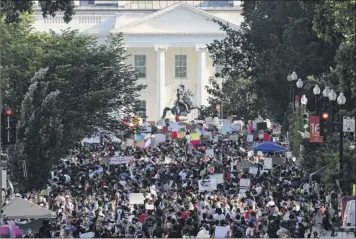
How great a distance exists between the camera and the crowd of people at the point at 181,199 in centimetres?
4372

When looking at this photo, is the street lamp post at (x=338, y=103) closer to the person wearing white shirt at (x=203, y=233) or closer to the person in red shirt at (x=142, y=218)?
the person in red shirt at (x=142, y=218)

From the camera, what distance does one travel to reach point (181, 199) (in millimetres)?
50625

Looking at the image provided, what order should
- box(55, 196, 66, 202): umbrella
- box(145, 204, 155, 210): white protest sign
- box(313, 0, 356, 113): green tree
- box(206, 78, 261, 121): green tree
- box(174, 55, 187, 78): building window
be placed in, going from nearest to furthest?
box(313, 0, 356, 113): green tree
box(145, 204, 155, 210): white protest sign
box(55, 196, 66, 202): umbrella
box(206, 78, 261, 121): green tree
box(174, 55, 187, 78): building window

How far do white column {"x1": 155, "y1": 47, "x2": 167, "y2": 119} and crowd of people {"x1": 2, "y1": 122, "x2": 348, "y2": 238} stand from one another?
2411 inches

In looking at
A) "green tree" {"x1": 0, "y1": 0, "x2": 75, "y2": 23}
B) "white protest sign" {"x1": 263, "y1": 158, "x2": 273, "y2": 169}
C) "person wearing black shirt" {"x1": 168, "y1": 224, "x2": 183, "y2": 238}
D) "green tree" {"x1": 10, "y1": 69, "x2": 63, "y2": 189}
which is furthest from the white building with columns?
"person wearing black shirt" {"x1": 168, "y1": 224, "x2": 183, "y2": 238}

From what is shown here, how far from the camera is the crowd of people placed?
143 ft

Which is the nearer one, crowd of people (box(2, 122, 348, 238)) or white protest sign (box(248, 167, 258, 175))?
crowd of people (box(2, 122, 348, 238))

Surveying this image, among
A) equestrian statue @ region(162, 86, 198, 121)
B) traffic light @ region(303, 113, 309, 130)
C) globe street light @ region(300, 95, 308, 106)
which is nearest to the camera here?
traffic light @ region(303, 113, 309, 130)

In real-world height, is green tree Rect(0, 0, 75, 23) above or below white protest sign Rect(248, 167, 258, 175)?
above

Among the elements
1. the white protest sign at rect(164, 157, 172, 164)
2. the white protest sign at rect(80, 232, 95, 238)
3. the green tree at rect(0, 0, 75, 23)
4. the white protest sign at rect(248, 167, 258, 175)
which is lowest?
the white protest sign at rect(80, 232, 95, 238)

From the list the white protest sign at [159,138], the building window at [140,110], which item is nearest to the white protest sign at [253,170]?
the white protest sign at [159,138]

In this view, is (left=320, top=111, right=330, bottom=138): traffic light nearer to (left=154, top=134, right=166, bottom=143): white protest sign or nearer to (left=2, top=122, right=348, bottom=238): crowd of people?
(left=2, top=122, right=348, bottom=238): crowd of people

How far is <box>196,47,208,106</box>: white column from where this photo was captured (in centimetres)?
13425

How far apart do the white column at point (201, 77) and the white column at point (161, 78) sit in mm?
2750
